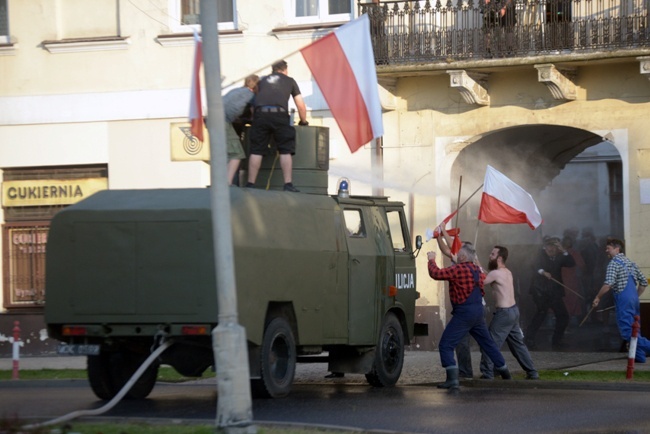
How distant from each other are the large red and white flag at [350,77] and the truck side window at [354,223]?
107cm

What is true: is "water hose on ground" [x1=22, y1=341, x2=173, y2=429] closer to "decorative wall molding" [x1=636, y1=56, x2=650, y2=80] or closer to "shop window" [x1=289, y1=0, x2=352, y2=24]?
"decorative wall molding" [x1=636, y1=56, x2=650, y2=80]

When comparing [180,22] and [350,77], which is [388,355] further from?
[180,22]

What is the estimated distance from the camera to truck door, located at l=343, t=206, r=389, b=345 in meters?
14.5

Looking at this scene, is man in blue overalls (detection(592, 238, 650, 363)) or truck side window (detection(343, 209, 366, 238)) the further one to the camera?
man in blue overalls (detection(592, 238, 650, 363))

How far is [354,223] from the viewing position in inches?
585

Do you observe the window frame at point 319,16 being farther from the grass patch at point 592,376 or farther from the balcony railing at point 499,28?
the grass patch at point 592,376

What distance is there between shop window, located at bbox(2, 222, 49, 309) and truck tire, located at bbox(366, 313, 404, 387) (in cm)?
862

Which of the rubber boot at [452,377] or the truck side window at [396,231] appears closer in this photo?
the rubber boot at [452,377]

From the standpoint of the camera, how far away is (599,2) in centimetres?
1961

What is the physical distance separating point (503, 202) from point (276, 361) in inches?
194

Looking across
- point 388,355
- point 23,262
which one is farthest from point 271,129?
point 23,262

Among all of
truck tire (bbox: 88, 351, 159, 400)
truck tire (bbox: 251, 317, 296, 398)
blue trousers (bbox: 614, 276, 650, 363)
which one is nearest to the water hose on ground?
truck tire (bbox: 88, 351, 159, 400)

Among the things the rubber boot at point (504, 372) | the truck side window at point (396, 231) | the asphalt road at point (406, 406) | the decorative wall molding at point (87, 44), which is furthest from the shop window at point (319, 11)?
the rubber boot at point (504, 372)

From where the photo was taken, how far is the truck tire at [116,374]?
13.3 meters
